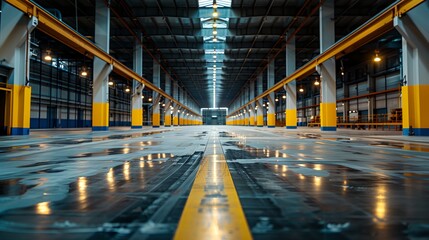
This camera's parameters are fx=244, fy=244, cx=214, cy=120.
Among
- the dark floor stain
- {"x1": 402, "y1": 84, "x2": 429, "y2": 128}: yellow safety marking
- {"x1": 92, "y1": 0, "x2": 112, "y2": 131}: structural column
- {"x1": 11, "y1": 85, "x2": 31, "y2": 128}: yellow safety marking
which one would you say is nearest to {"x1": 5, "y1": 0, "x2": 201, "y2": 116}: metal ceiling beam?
{"x1": 92, "y1": 0, "x2": 112, "y2": 131}: structural column

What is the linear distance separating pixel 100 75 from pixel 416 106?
19.1m

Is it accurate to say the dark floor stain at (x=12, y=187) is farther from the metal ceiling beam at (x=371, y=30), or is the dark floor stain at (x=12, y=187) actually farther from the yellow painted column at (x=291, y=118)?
the yellow painted column at (x=291, y=118)

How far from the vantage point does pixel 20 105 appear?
11156mm

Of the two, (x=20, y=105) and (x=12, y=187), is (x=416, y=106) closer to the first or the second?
(x=12, y=187)

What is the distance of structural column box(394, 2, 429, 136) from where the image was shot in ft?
34.7

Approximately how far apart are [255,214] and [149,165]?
2.60 metres

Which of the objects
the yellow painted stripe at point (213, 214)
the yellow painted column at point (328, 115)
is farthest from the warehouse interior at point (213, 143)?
the yellow painted column at point (328, 115)

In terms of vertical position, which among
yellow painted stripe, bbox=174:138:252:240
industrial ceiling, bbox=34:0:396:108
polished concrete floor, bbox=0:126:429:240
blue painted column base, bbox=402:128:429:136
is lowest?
polished concrete floor, bbox=0:126:429:240

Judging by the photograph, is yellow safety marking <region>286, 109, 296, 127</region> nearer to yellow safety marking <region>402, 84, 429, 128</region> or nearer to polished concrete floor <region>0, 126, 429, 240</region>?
yellow safety marking <region>402, 84, 429, 128</region>

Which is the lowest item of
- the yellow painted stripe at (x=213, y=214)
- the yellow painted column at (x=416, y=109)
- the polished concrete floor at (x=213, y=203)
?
the polished concrete floor at (x=213, y=203)

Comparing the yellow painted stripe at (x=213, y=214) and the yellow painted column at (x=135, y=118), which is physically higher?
the yellow painted column at (x=135, y=118)

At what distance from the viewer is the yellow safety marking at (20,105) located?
1098 cm

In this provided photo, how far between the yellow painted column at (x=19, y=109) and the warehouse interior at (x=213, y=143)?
0.19 feet

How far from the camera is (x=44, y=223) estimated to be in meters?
1.69
